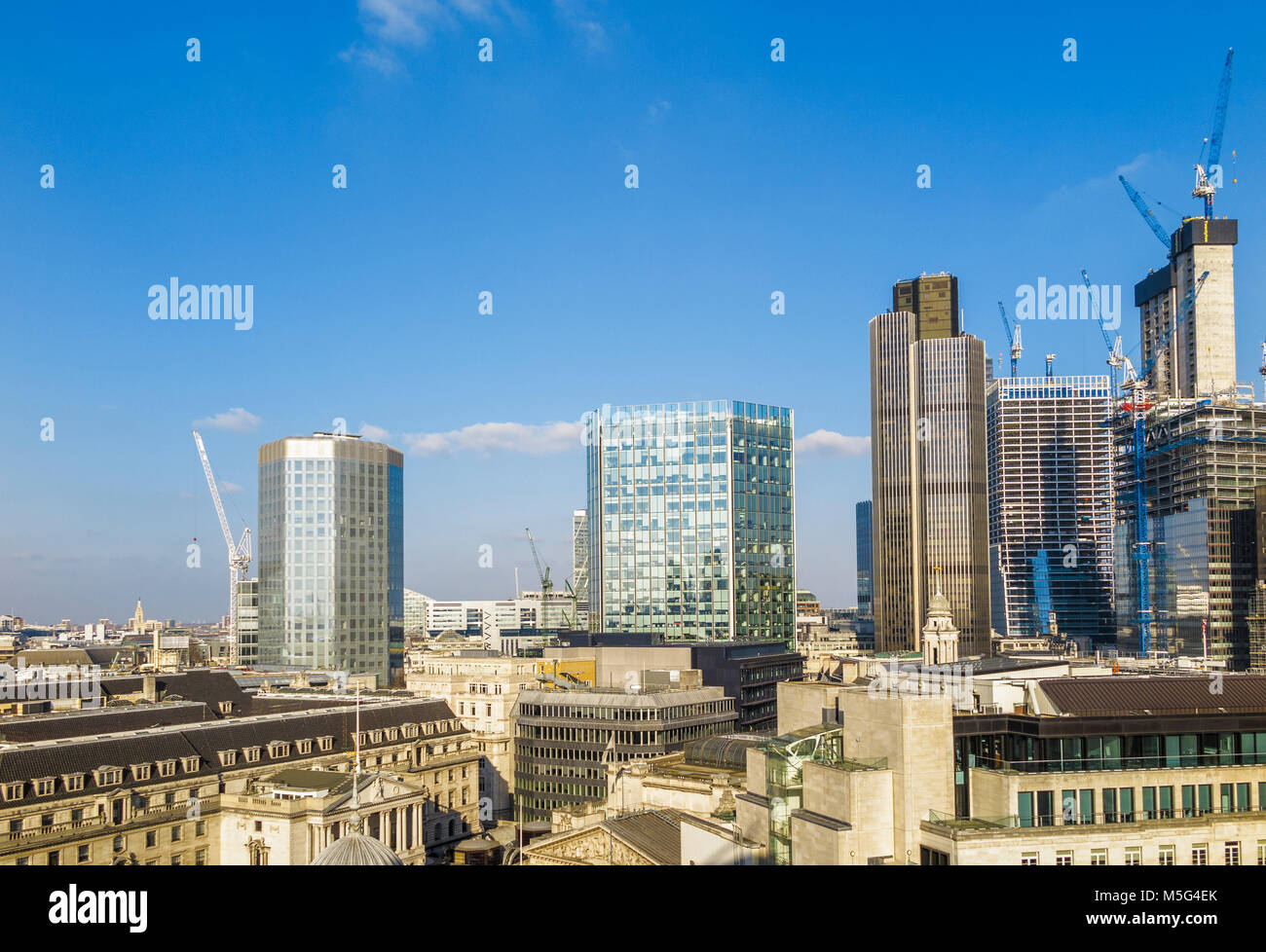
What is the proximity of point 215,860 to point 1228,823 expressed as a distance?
71690 mm

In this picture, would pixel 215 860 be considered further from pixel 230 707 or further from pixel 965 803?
pixel 965 803

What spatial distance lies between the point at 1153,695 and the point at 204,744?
76505mm

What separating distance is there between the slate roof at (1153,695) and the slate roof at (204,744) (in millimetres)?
67394

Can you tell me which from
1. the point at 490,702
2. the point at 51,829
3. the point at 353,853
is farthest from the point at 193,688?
the point at 353,853

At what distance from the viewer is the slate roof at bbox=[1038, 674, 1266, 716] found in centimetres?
4441

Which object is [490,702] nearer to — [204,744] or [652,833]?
[204,744]

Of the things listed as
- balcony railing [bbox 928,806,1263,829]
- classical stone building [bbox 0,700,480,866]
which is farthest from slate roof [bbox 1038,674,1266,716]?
classical stone building [bbox 0,700,480,866]

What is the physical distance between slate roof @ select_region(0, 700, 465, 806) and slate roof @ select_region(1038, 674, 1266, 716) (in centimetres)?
6739

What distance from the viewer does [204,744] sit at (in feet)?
303

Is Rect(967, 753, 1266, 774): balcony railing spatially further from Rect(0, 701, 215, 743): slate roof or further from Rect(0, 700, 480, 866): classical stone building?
Rect(0, 701, 215, 743): slate roof
